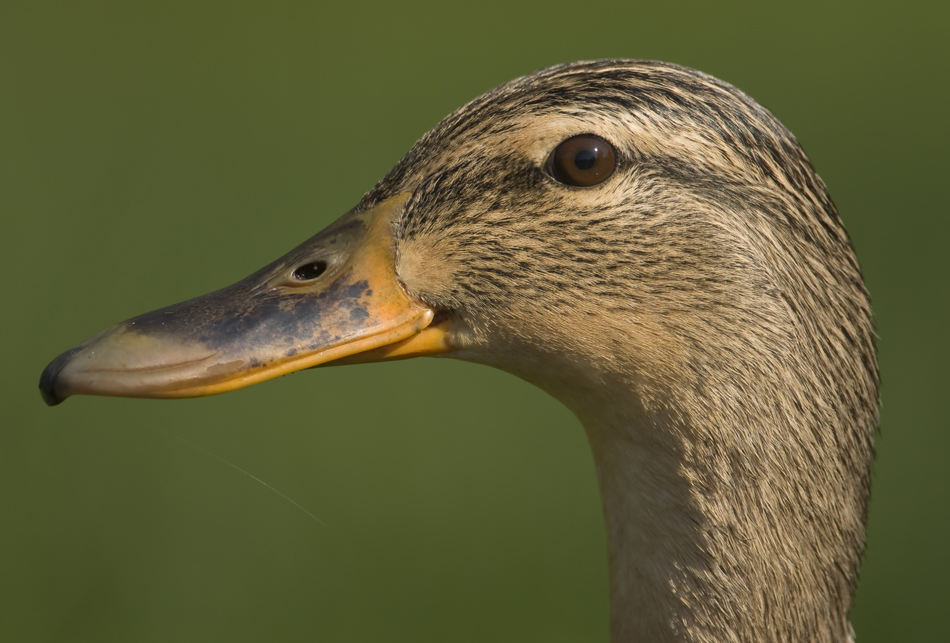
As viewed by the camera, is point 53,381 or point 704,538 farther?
point 704,538

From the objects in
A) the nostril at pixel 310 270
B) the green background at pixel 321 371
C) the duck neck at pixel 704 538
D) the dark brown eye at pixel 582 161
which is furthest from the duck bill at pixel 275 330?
the green background at pixel 321 371

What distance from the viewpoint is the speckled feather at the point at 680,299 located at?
1.90 metres

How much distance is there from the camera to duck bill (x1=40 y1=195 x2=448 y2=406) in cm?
186

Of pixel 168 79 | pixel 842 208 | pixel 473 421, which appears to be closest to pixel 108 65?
pixel 168 79

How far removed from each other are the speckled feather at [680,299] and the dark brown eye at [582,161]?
0.02m

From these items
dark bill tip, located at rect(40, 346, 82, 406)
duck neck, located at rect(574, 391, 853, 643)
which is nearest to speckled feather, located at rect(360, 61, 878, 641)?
duck neck, located at rect(574, 391, 853, 643)

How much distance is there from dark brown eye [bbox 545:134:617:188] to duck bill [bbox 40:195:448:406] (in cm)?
36

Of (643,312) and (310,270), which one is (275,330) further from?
(643,312)

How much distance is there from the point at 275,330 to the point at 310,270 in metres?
0.18

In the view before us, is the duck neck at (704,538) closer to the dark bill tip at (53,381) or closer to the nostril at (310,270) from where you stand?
the nostril at (310,270)

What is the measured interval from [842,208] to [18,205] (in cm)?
508

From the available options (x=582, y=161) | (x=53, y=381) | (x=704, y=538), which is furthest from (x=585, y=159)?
(x=53, y=381)

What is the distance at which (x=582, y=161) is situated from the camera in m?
1.89

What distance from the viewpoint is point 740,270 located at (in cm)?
189
